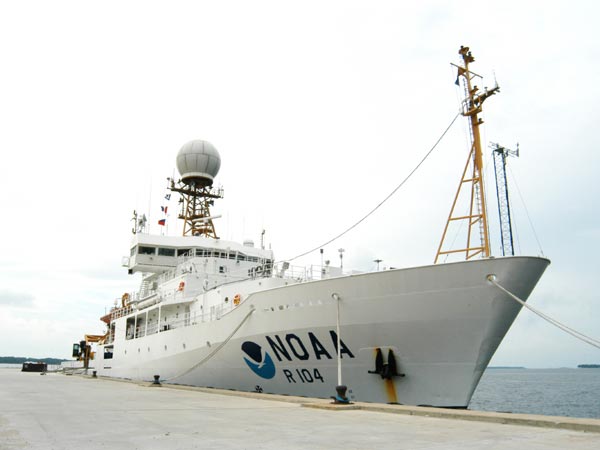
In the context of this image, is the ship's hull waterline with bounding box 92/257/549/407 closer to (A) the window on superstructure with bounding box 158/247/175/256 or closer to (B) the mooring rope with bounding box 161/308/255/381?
(B) the mooring rope with bounding box 161/308/255/381

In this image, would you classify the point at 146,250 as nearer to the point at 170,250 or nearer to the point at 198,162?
the point at 170,250

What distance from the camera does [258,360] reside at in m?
16.5

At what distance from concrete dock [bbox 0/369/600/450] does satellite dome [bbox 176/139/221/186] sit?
23471 millimetres

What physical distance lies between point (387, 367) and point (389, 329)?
1.03 meters

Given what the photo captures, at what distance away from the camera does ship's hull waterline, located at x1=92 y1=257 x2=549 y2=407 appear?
41.3 ft

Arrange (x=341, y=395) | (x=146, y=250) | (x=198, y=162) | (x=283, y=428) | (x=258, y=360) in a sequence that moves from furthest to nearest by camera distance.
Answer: (x=198, y=162) → (x=146, y=250) → (x=258, y=360) → (x=341, y=395) → (x=283, y=428)

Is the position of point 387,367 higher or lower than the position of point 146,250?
lower

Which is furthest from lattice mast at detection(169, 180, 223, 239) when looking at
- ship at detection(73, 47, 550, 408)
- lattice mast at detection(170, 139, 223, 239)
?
ship at detection(73, 47, 550, 408)

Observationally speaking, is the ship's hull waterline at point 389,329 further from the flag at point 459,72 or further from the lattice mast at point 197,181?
the lattice mast at point 197,181

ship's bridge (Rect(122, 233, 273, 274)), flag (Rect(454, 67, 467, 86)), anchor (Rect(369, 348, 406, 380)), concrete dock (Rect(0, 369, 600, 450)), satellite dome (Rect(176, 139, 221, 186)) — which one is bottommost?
concrete dock (Rect(0, 369, 600, 450))

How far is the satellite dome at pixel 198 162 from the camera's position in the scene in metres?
34.3

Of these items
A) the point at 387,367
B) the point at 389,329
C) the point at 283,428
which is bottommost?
the point at 283,428

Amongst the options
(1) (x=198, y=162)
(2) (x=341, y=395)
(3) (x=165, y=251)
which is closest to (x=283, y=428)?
(2) (x=341, y=395)

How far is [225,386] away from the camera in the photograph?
18703mm
